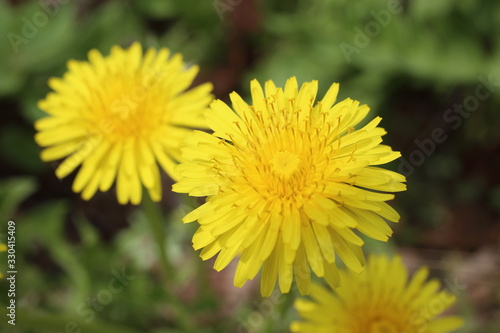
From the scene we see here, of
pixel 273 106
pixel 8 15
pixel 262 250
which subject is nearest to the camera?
pixel 262 250

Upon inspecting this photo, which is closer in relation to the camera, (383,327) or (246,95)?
(383,327)

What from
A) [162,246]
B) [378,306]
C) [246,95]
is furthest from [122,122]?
[246,95]

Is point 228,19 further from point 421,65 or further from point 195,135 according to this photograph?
point 195,135

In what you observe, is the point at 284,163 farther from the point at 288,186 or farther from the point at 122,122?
the point at 122,122

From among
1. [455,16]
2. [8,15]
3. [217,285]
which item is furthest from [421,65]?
[8,15]

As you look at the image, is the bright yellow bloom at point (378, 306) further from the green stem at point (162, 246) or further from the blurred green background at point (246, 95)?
the green stem at point (162, 246)

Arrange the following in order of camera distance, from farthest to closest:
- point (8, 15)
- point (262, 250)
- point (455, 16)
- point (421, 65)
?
point (8, 15)
point (455, 16)
point (421, 65)
point (262, 250)

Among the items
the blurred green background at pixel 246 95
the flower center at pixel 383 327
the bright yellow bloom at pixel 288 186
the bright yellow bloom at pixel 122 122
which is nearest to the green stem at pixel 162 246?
the blurred green background at pixel 246 95
